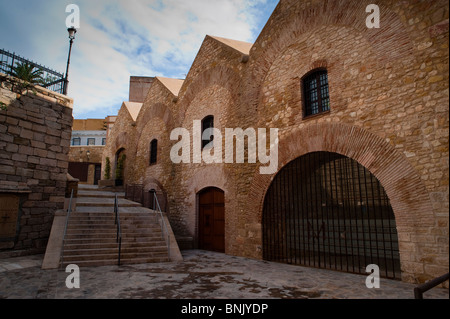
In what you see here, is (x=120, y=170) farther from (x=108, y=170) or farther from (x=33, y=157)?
(x=33, y=157)

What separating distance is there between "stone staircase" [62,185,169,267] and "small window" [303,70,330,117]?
5501 millimetres

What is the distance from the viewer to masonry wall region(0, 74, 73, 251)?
26.8ft

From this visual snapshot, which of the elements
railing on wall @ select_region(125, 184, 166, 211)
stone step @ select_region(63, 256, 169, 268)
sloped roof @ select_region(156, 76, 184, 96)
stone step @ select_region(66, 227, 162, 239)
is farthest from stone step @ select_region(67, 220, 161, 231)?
sloped roof @ select_region(156, 76, 184, 96)

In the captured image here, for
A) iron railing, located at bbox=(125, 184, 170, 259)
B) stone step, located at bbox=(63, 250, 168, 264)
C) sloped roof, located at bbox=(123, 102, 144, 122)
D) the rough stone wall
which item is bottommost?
stone step, located at bbox=(63, 250, 168, 264)

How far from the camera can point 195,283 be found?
209 inches

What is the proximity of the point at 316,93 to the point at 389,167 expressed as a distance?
2.73m

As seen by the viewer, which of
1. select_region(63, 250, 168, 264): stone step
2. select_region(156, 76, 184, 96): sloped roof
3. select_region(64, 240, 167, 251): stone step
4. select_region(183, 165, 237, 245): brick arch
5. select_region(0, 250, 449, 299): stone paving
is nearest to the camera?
select_region(0, 250, 449, 299): stone paving

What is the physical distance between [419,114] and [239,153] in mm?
4893


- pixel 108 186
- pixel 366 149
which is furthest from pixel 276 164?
pixel 108 186

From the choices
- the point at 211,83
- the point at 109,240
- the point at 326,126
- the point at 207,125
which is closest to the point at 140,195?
the point at 207,125

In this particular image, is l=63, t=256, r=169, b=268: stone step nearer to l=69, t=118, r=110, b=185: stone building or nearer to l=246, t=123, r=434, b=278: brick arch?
l=246, t=123, r=434, b=278: brick arch

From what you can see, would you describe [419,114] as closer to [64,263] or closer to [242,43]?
[64,263]

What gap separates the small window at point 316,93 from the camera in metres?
7.20

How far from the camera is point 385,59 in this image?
19.4 ft
